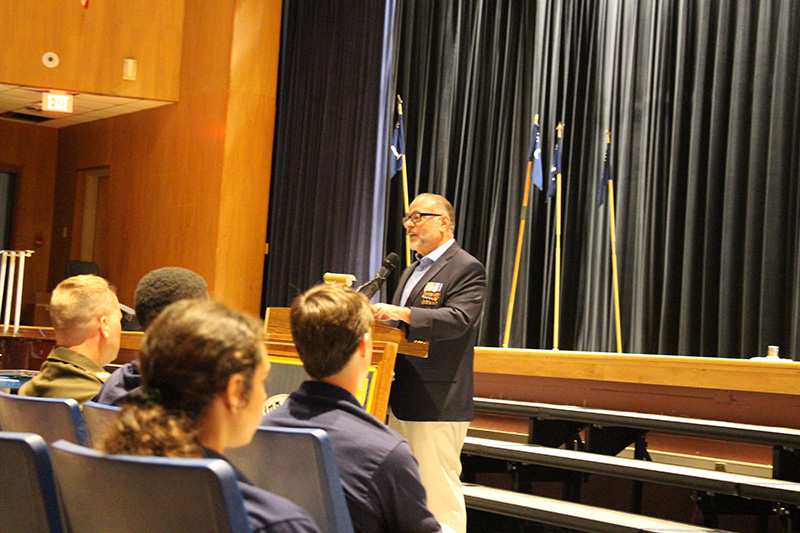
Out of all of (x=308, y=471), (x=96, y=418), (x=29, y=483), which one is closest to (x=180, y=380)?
(x=29, y=483)

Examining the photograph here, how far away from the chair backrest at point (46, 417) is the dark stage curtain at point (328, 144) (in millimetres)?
5838

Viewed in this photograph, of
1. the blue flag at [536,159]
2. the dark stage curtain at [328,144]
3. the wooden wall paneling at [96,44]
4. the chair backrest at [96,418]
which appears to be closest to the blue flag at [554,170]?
the blue flag at [536,159]

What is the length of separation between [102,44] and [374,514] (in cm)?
781

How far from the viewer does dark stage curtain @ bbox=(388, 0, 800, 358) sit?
18.8ft

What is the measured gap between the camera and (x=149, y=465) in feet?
3.30

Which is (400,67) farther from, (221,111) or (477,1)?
(221,111)

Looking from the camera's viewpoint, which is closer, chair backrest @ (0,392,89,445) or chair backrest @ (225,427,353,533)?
chair backrest @ (225,427,353,533)

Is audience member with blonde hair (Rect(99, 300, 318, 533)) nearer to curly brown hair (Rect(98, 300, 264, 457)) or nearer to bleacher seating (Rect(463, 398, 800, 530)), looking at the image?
curly brown hair (Rect(98, 300, 264, 457))

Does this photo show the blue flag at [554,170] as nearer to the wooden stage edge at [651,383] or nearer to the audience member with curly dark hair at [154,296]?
the wooden stage edge at [651,383]

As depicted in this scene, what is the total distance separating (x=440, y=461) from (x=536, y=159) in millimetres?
3400

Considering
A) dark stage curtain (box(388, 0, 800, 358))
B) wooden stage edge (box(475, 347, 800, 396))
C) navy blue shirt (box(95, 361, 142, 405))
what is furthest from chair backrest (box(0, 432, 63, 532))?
dark stage curtain (box(388, 0, 800, 358))

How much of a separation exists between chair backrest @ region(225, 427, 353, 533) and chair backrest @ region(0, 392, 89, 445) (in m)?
0.47

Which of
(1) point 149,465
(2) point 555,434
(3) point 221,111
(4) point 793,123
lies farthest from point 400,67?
(1) point 149,465

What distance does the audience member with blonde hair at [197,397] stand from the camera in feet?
3.53
